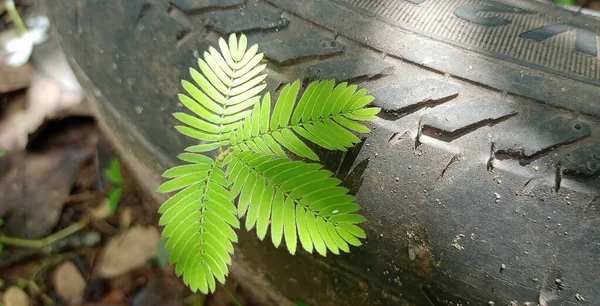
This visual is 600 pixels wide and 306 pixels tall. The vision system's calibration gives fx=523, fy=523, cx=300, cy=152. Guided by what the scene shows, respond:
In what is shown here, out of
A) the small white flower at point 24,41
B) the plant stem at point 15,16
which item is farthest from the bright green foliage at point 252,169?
the plant stem at point 15,16

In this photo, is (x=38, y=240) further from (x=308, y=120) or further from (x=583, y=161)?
(x=583, y=161)

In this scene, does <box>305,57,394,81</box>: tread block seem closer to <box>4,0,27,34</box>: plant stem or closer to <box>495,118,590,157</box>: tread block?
<box>495,118,590,157</box>: tread block

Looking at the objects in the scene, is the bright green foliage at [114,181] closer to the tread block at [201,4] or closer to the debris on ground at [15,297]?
the debris on ground at [15,297]

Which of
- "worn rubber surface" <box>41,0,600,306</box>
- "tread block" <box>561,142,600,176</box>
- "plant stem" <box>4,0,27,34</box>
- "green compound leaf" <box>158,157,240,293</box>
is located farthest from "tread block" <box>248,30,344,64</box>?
"plant stem" <box>4,0,27,34</box>

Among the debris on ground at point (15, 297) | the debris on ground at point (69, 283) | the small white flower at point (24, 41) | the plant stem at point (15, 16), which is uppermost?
the plant stem at point (15, 16)

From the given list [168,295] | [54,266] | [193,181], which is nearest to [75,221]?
[54,266]

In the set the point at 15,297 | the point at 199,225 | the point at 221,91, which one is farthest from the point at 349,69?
the point at 15,297

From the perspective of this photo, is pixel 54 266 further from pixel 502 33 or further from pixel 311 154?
pixel 502 33

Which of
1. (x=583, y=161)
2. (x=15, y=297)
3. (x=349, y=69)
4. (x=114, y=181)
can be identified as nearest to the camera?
(x=583, y=161)
